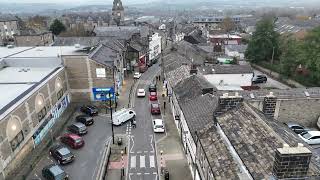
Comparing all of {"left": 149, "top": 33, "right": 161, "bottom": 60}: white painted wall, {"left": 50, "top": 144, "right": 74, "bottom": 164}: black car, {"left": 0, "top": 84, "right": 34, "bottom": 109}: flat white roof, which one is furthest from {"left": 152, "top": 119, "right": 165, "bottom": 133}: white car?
{"left": 149, "top": 33, "right": 161, "bottom": 60}: white painted wall

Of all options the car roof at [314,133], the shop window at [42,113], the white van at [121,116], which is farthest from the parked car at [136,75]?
the car roof at [314,133]

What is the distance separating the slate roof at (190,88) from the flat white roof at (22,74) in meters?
19.1

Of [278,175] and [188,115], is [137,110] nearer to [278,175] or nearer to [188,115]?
[188,115]

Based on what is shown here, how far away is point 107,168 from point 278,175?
19582 millimetres

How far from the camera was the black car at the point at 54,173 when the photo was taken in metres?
27.2

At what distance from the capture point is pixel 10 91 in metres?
35.1

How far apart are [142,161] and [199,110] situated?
8309 mm

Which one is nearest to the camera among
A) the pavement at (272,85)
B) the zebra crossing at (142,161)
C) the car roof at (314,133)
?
the zebra crossing at (142,161)

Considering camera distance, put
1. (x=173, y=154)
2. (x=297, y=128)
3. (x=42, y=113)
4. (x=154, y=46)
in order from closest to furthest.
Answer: (x=173, y=154) → (x=297, y=128) → (x=42, y=113) → (x=154, y=46)

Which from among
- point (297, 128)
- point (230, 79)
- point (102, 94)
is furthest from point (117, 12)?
point (297, 128)

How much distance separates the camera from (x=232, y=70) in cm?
5225

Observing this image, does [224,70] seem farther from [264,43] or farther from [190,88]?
[264,43]

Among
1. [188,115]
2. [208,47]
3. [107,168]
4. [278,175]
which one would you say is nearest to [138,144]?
[107,168]

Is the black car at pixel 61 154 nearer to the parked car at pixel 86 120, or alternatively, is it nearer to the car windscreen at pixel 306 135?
the parked car at pixel 86 120
